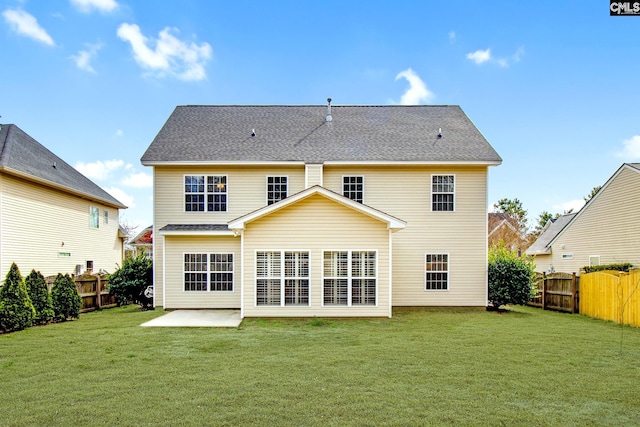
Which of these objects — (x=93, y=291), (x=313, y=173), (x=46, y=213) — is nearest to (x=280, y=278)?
(x=313, y=173)

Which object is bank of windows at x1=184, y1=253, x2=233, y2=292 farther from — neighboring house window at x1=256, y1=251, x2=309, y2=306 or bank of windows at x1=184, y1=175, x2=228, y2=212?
neighboring house window at x1=256, y1=251, x2=309, y2=306

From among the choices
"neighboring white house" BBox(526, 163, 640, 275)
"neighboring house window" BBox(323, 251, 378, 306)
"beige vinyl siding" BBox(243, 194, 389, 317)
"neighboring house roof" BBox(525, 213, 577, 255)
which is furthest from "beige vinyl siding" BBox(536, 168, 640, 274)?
"neighboring house window" BBox(323, 251, 378, 306)

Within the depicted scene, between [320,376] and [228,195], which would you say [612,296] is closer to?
[320,376]

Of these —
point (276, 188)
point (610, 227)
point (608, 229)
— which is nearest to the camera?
point (276, 188)

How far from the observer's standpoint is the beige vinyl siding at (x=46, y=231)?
16234 millimetres

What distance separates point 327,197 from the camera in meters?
13.1

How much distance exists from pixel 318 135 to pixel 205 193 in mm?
5178

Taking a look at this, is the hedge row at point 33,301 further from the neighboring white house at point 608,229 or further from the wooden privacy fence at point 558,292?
the neighboring white house at point 608,229

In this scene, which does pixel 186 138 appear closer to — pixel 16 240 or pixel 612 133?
pixel 16 240

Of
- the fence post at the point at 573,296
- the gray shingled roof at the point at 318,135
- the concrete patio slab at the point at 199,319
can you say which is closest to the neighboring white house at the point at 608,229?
the fence post at the point at 573,296

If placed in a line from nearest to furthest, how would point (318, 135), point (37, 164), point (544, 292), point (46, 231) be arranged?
1. point (544, 292)
2. point (318, 135)
3. point (37, 164)
4. point (46, 231)

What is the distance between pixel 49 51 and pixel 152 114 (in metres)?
4.97

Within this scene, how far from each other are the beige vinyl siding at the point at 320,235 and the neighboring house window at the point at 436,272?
3.30 meters

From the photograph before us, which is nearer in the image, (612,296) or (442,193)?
(612,296)
